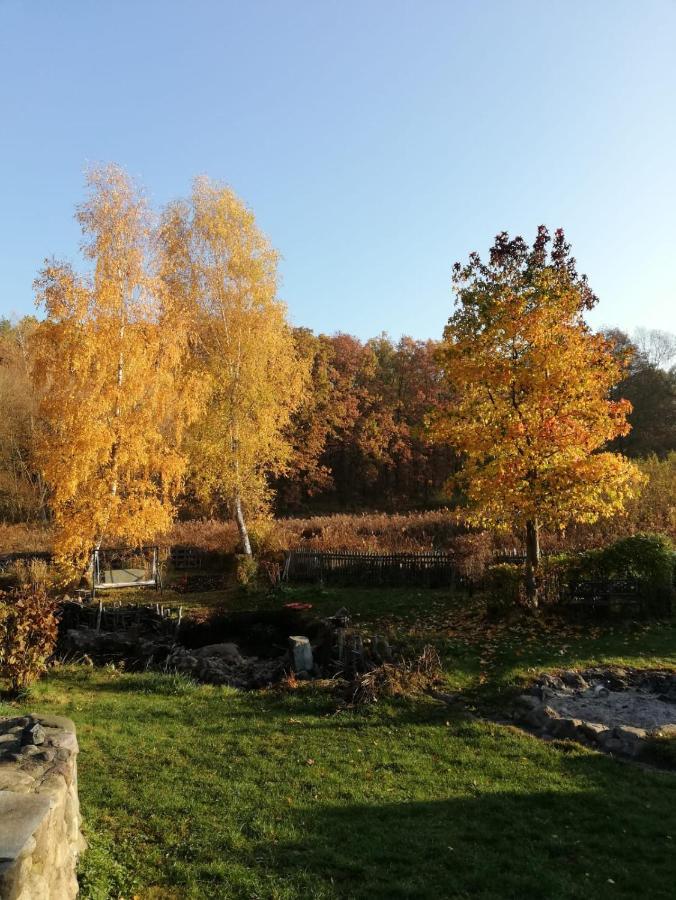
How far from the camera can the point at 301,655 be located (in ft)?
38.7

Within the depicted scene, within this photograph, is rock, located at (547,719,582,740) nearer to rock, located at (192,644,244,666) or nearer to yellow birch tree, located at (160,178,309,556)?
rock, located at (192,644,244,666)

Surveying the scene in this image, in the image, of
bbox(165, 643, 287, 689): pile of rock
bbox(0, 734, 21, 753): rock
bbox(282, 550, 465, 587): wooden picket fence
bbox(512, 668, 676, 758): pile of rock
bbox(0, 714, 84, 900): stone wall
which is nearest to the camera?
bbox(0, 714, 84, 900): stone wall

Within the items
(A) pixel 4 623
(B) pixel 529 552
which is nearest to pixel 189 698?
(A) pixel 4 623

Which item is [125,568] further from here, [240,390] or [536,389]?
[536,389]

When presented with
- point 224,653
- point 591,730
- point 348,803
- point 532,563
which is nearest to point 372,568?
point 532,563

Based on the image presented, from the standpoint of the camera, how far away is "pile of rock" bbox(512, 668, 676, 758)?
301 inches

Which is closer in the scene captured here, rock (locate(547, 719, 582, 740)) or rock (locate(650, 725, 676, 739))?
rock (locate(650, 725, 676, 739))

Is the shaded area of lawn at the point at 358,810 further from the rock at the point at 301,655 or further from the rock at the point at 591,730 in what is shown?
the rock at the point at 301,655

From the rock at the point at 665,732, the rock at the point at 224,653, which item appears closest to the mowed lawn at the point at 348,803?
the rock at the point at 665,732

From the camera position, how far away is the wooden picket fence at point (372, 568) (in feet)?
59.6

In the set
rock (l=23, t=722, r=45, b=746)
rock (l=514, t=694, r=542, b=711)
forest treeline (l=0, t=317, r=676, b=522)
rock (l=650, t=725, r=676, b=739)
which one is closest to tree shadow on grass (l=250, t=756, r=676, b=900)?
rock (l=650, t=725, r=676, b=739)

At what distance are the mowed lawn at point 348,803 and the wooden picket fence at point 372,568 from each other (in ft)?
26.1

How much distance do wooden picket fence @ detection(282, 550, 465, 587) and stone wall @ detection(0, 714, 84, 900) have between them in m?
14.0

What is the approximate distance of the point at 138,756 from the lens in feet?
23.4
